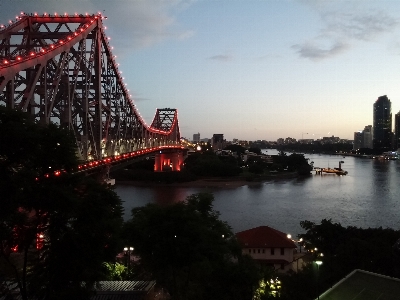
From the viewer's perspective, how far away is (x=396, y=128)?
270 feet

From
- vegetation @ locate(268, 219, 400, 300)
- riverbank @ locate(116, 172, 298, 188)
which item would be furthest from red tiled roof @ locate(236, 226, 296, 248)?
riverbank @ locate(116, 172, 298, 188)

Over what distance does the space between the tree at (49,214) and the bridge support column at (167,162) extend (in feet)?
87.0

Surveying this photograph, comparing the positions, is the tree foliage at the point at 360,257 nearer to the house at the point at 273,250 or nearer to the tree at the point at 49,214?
the house at the point at 273,250

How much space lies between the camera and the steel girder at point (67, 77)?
7375mm

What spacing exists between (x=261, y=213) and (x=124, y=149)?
5.07m

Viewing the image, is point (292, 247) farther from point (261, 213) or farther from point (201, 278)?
point (261, 213)

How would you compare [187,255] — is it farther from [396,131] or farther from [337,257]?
[396,131]

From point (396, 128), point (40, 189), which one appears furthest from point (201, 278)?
point (396, 128)

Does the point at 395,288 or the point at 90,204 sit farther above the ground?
the point at 90,204

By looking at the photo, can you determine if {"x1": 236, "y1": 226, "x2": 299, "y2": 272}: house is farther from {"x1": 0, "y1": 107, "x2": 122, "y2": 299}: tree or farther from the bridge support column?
the bridge support column

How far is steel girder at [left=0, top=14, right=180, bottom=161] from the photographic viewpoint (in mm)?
Answer: 7375

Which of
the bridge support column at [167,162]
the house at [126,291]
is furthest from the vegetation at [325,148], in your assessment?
the house at [126,291]

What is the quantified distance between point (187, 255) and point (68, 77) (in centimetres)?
602

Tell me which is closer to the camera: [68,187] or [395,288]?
[68,187]
